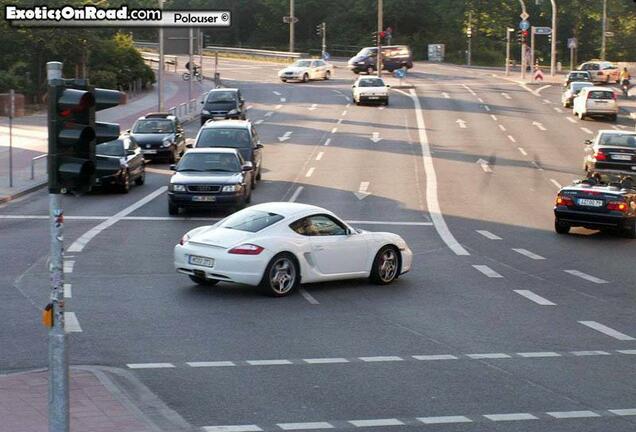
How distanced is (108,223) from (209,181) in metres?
2.75

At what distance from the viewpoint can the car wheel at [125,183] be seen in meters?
32.9

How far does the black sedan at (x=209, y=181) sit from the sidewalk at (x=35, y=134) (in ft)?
18.4

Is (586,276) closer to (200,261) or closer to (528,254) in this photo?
(528,254)

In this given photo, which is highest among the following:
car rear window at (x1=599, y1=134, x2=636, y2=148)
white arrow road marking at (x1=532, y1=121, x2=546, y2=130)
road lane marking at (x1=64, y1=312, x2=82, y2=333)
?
car rear window at (x1=599, y1=134, x2=636, y2=148)

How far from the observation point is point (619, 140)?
120 feet

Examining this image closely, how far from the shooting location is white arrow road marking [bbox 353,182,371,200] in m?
33.5

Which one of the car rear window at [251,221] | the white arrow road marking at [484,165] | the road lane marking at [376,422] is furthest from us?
the white arrow road marking at [484,165]

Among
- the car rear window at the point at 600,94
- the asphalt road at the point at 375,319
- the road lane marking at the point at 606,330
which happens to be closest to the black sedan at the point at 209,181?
the asphalt road at the point at 375,319

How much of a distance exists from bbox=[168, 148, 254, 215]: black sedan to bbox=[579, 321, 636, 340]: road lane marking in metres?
13.3

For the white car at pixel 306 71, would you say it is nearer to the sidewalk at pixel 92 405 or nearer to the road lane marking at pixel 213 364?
the road lane marking at pixel 213 364

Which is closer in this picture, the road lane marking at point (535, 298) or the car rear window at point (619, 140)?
the road lane marking at point (535, 298)

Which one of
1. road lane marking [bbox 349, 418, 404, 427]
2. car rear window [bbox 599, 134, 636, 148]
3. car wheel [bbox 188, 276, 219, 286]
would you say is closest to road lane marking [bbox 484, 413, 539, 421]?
road lane marking [bbox 349, 418, 404, 427]

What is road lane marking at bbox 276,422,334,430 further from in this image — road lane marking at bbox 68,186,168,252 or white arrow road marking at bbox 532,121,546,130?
white arrow road marking at bbox 532,121,546,130

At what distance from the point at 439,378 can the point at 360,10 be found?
4262 inches
